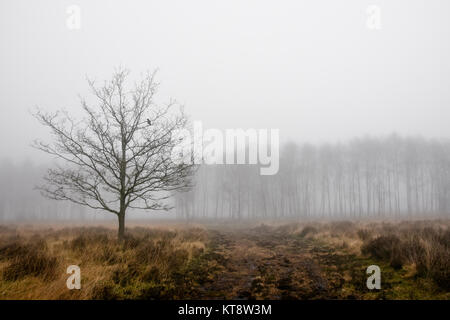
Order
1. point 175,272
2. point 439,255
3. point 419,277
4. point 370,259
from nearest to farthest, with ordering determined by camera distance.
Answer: point 419,277, point 439,255, point 175,272, point 370,259

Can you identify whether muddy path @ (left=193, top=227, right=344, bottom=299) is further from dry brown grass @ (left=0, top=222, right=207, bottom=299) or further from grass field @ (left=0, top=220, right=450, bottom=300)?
dry brown grass @ (left=0, top=222, right=207, bottom=299)

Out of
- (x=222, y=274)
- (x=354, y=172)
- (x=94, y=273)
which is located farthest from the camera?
(x=354, y=172)

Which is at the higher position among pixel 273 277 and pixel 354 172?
pixel 354 172

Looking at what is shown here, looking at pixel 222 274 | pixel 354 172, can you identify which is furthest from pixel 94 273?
pixel 354 172

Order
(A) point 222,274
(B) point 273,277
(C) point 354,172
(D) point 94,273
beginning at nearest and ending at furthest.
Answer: (D) point 94,273
(B) point 273,277
(A) point 222,274
(C) point 354,172

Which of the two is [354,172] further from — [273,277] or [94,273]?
[94,273]

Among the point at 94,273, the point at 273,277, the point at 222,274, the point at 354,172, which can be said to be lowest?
the point at 222,274

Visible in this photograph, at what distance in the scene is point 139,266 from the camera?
218 inches

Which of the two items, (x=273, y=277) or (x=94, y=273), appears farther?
(x=273, y=277)

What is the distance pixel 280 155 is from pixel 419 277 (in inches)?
1490

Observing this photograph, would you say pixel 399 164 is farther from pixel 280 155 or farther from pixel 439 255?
pixel 439 255

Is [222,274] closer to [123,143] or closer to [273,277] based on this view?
[273,277]

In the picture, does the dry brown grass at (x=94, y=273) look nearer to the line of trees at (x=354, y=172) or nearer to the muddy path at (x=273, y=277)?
the muddy path at (x=273, y=277)
